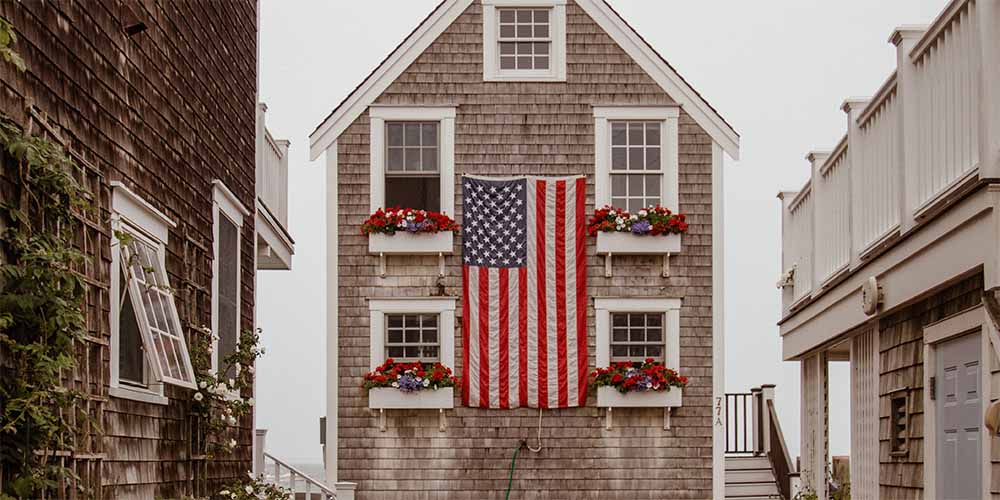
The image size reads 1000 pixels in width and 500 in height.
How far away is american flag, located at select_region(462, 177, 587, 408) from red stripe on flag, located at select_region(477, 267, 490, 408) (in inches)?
0.5

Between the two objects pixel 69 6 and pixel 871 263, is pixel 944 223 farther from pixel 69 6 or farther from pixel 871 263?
pixel 69 6

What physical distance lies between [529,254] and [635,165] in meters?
1.88

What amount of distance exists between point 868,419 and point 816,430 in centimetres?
262

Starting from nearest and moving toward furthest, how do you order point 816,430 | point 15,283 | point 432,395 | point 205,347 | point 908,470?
point 15,283, point 908,470, point 205,347, point 816,430, point 432,395

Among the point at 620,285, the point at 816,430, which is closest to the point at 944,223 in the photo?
the point at 816,430

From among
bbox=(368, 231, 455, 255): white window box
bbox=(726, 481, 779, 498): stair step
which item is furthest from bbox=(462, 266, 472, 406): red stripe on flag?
bbox=(726, 481, 779, 498): stair step

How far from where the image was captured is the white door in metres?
7.21

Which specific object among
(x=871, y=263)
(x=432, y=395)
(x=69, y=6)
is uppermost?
(x=69, y=6)

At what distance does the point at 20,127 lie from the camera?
7.01 metres

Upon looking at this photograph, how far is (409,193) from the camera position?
2028cm

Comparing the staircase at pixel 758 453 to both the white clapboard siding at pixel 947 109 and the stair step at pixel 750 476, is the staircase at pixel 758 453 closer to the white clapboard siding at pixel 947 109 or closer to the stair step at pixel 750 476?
the stair step at pixel 750 476

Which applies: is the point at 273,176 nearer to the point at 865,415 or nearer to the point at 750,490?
the point at 750,490

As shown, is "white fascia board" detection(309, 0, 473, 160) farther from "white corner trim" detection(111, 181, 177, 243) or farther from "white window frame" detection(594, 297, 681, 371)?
"white corner trim" detection(111, 181, 177, 243)

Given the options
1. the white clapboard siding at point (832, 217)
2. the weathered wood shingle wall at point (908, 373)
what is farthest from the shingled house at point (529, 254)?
the weathered wood shingle wall at point (908, 373)
